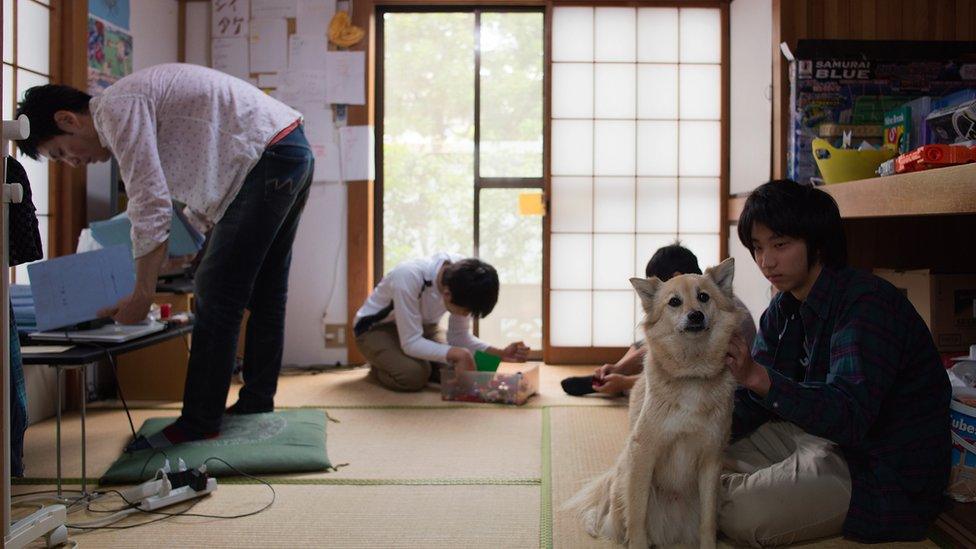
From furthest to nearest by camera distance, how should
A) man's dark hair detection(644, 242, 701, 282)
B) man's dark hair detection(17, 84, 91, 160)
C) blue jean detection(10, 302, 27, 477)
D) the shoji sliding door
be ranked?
the shoji sliding door < man's dark hair detection(644, 242, 701, 282) < man's dark hair detection(17, 84, 91, 160) < blue jean detection(10, 302, 27, 477)

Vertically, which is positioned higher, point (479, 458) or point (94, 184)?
point (94, 184)

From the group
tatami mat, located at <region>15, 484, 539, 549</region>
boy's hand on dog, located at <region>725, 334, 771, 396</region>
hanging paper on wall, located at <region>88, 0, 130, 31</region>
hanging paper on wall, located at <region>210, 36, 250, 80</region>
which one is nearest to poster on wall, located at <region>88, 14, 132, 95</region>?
hanging paper on wall, located at <region>88, 0, 130, 31</region>

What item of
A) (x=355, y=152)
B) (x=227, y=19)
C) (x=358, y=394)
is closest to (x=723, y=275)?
(x=358, y=394)

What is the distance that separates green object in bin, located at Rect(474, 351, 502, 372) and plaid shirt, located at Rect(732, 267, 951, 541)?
1856 mm

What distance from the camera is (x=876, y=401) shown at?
1669mm

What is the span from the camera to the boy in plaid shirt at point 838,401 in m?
1.67

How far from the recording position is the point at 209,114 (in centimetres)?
257

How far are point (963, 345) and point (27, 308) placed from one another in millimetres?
3249

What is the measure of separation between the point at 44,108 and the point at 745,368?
2.07 meters

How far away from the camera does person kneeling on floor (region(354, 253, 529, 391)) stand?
3.36m

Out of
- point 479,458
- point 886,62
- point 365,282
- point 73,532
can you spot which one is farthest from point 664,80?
point 73,532

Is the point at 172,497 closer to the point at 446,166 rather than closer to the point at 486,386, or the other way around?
the point at 486,386

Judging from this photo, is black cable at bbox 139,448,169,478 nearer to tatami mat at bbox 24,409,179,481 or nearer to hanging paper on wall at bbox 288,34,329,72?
tatami mat at bbox 24,409,179,481

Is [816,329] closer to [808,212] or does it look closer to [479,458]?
[808,212]
